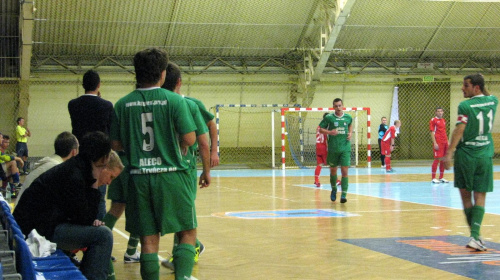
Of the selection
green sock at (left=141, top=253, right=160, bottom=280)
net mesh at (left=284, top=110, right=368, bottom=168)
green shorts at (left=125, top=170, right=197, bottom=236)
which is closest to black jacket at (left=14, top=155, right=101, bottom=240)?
green shorts at (left=125, top=170, right=197, bottom=236)

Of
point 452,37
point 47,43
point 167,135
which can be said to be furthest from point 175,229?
point 452,37

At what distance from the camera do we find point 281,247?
289 inches

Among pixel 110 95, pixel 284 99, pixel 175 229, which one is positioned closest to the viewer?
pixel 175 229

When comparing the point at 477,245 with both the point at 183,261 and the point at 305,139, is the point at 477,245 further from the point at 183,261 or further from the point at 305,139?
the point at 305,139

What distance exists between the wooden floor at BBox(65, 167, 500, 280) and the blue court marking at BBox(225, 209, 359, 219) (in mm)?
16

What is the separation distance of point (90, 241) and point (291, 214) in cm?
630

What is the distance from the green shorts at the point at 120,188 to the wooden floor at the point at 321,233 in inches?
46.1

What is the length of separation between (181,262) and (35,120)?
22.2 metres

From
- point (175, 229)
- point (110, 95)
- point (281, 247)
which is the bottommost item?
point (281, 247)

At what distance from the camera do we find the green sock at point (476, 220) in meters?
6.95

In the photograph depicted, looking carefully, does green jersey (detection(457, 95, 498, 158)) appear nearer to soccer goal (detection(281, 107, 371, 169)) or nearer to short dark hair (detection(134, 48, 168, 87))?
short dark hair (detection(134, 48, 168, 87))

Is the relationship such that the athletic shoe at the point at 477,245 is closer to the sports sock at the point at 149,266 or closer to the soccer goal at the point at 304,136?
the sports sock at the point at 149,266

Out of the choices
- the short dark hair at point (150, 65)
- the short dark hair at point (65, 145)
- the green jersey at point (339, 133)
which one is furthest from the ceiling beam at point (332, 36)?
the short dark hair at point (150, 65)

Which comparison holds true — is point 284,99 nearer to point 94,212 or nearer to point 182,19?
point 182,19
